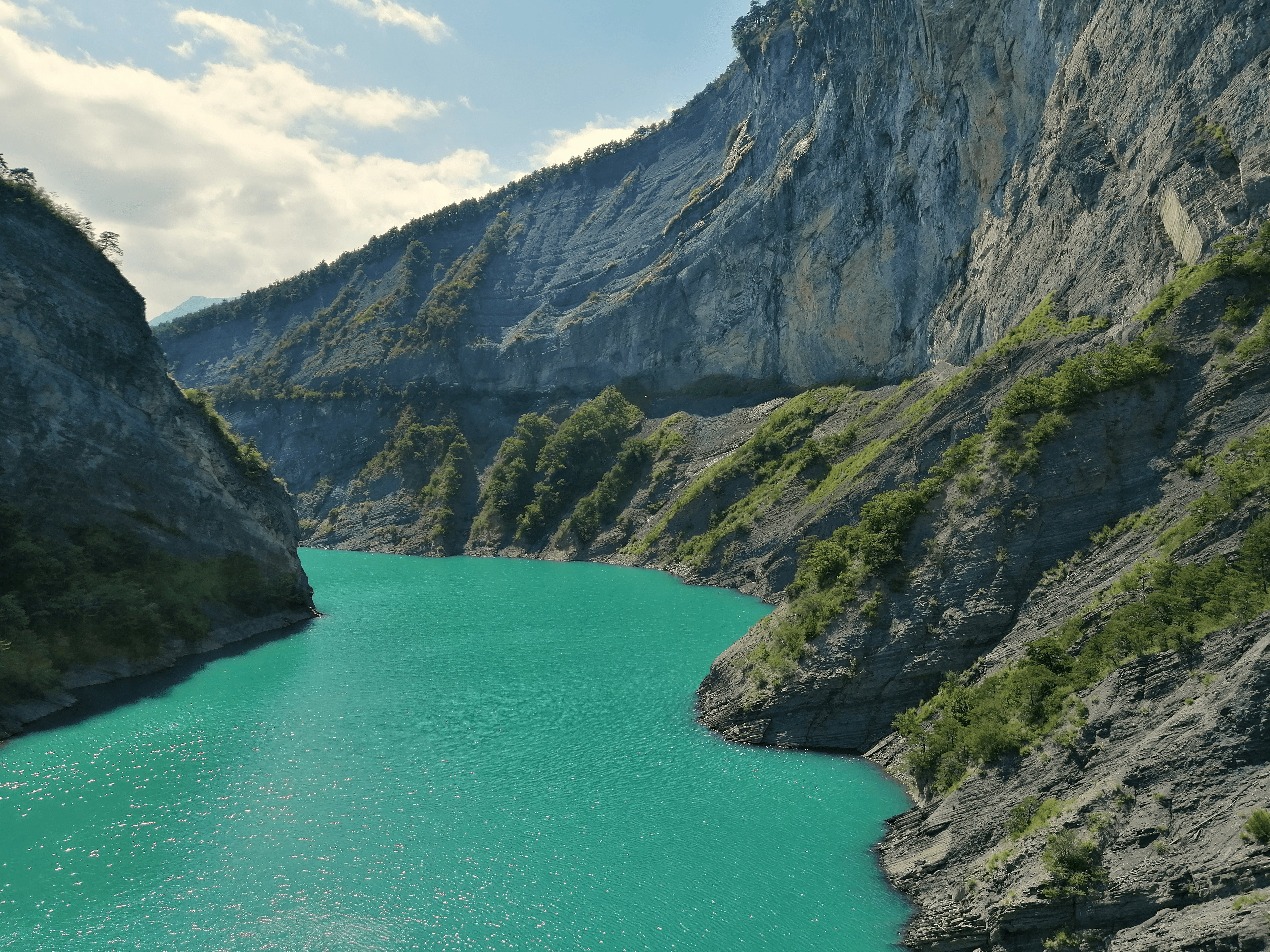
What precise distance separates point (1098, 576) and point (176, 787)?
30.3 metres

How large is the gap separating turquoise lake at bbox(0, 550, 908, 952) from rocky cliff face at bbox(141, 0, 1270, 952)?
2.61 m

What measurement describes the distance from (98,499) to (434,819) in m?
32.2

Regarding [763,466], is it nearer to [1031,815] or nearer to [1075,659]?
[1075,659]

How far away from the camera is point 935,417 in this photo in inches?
1362

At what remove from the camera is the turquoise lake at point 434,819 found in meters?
17.3

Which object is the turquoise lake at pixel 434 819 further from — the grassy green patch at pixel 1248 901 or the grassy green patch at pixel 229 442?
the grassy green patch at pixel 229 442

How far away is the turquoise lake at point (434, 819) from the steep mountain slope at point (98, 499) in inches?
134

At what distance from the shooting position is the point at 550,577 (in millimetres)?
69312

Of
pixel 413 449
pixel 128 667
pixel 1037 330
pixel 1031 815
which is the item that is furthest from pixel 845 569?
pixel 413 449

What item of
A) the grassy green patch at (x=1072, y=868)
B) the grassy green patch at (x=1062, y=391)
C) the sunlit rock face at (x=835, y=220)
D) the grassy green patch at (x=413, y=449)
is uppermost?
the sunlit rock face at (x=835, y=220)

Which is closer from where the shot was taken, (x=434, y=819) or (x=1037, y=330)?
(x=434, y=819)

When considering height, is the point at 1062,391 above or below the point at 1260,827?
above

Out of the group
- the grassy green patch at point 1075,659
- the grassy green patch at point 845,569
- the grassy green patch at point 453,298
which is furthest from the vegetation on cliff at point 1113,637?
the grassy green patch at point 453,298

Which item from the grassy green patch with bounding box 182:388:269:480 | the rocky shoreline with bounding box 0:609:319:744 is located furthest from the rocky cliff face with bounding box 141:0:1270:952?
the grassy green patch with bounding box 182:388:269:480
